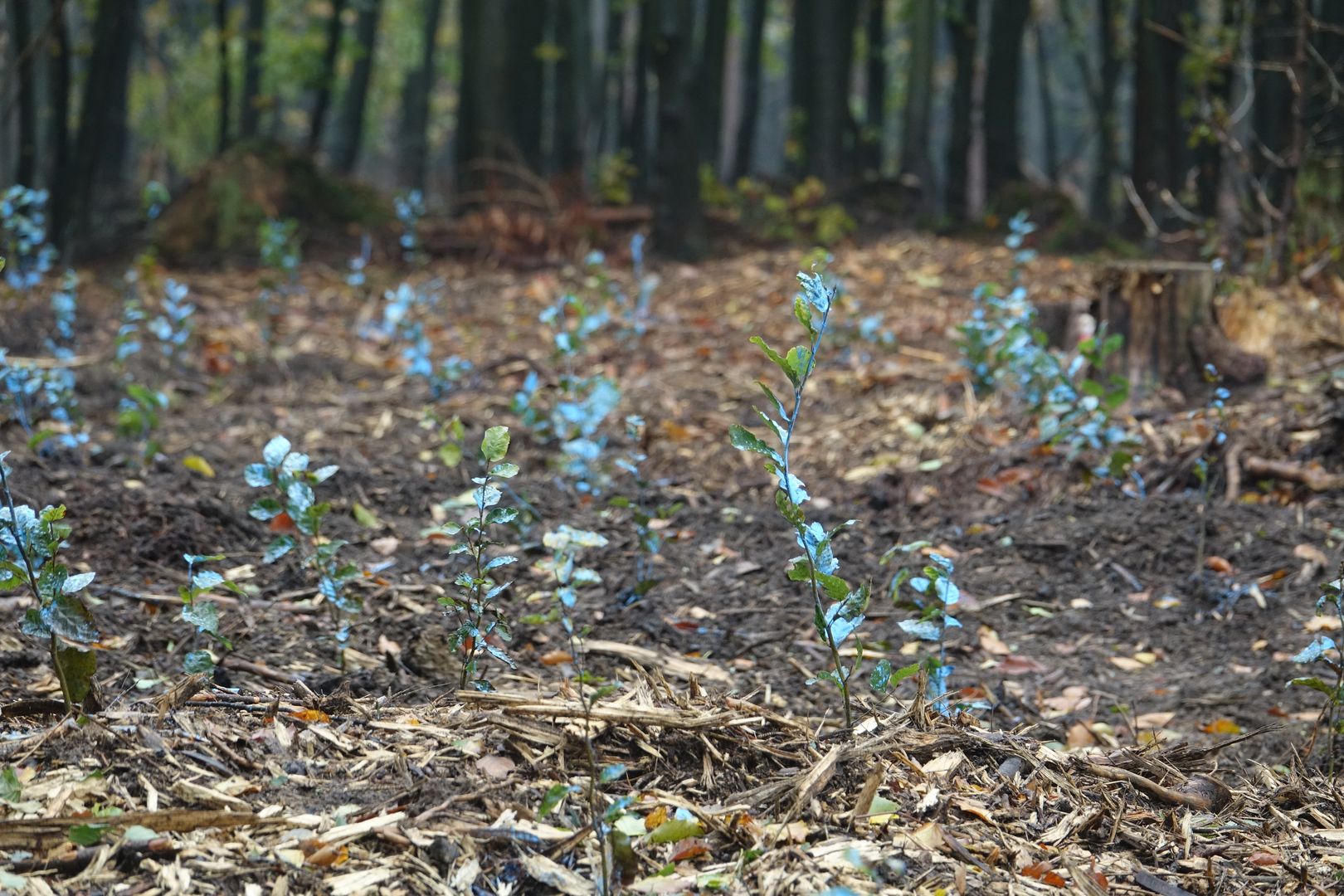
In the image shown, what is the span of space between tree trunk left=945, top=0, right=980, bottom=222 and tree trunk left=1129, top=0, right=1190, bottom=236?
1504 millimetres

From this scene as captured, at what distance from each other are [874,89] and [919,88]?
16.3 ft

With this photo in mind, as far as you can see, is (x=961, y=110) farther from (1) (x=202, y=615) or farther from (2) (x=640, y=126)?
(1) (x=202, y=615)

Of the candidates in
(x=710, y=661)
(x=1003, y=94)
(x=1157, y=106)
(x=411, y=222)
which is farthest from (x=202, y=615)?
(x=1003, y=94)

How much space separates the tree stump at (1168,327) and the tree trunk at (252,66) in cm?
1083

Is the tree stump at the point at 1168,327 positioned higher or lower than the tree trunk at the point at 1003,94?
lower

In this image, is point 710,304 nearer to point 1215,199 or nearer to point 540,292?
point 540,292

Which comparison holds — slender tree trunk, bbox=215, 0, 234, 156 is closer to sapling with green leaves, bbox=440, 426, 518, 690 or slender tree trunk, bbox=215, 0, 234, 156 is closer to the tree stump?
the tree stump

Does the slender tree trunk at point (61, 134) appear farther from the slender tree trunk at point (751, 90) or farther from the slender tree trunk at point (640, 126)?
the slender tree trunk at point (751, 90)

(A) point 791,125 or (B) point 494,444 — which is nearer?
Answer: (B) point 494,444

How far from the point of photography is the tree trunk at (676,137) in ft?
27.9

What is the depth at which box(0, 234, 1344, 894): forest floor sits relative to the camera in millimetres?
1715

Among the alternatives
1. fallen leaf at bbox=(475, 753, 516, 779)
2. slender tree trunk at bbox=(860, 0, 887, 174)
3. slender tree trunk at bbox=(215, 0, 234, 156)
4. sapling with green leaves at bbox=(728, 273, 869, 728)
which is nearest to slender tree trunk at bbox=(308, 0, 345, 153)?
slender tree trunk at bbox=(215, 0, 234, 156)

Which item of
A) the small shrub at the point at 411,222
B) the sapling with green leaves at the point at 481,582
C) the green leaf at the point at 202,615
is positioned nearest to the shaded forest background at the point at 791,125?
the small shrub at the point at 411,222

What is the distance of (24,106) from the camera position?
27.0 feet
